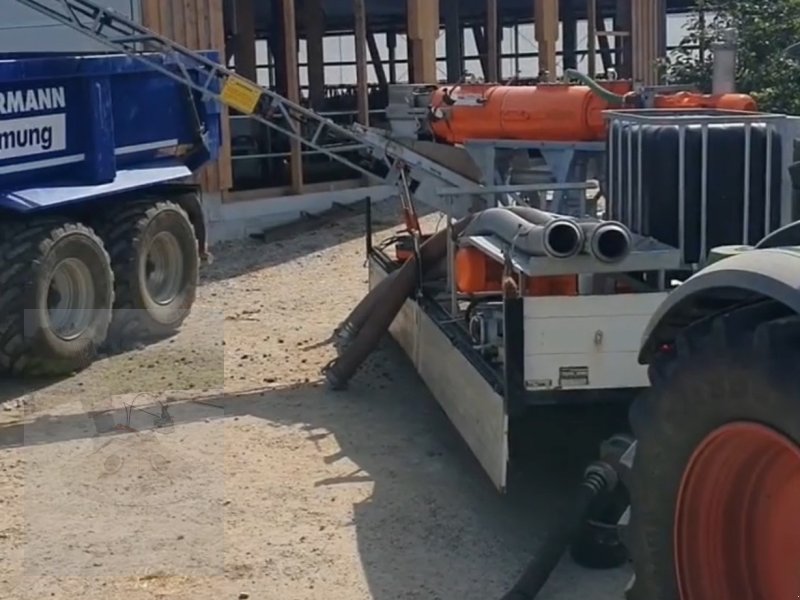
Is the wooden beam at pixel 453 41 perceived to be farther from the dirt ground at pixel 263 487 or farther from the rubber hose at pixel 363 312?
the rubber hose at pixel 363 312

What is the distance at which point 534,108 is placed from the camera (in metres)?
7.94

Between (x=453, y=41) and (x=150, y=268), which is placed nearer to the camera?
(x=150, y=268)

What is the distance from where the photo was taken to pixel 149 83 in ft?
31.0

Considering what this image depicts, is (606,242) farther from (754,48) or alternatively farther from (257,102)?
(754,48)

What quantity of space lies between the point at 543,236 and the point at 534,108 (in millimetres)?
2892

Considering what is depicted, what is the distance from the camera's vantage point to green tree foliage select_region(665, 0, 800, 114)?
36.2 feet

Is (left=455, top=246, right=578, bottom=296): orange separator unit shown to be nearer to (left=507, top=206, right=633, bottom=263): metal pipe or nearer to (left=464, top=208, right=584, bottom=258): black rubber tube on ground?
(left=464, top=208, right=584, bottom=258): black rubber tube on ground

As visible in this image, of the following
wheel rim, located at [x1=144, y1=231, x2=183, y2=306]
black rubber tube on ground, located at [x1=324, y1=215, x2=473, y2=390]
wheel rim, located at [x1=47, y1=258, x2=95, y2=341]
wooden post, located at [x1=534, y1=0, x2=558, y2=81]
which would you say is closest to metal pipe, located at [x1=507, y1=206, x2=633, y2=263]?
black rubber tube on ground, located at [x1=324, y1=215, x2=473, y2=390]

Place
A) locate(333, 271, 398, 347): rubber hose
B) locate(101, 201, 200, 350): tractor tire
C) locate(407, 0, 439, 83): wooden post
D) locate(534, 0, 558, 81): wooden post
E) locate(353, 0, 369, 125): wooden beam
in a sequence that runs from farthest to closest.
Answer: locate(534, 0, 558, 81): wooden post → locate(407, 0, 439, 83): wooden post → locate(353, 0, 369, 125): wooden beam → locate(101, 201, 200, 350): tractor tire → locate(333, 271, 398, 347): rubber hose

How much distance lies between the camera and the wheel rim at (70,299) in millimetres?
8359

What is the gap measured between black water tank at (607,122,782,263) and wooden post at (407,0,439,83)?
33.0ft

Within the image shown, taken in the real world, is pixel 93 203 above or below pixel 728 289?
below

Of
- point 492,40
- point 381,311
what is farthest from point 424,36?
point 381,311

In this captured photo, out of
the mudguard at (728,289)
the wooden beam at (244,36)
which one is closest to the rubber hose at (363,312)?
the mudguard at (728,289)
